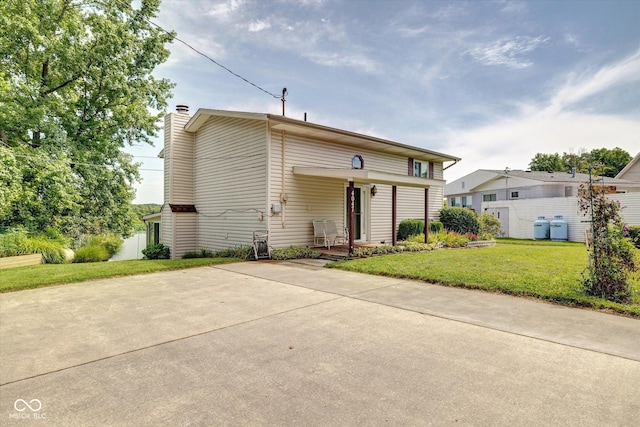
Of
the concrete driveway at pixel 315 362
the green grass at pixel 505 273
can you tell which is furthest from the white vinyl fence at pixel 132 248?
the green grass at pixel 505 273

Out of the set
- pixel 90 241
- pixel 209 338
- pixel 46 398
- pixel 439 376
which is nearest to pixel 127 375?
pixel 46 398

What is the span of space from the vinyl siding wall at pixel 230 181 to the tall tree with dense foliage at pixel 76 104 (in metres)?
5.55

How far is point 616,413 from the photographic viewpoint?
2.22 meters

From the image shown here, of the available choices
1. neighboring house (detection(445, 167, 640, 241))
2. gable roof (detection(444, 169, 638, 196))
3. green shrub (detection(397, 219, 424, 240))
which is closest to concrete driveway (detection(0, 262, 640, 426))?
neighboring house (detection(445, 167, 640, 241))

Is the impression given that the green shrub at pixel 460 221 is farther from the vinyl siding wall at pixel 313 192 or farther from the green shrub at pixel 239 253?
the green shrub at pixel 239 253

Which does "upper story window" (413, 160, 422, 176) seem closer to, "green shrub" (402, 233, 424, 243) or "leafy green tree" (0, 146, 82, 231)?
"green shrub" (402, 233, 424, 243)

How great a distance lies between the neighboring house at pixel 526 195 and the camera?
665 inches

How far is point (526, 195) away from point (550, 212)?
9.80 meters

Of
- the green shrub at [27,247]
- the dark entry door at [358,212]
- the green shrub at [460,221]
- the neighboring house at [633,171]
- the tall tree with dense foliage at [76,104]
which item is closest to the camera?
the green shrub at [27,247]

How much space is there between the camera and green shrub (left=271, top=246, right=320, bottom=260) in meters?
10.0

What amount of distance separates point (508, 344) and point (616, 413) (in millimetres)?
1225

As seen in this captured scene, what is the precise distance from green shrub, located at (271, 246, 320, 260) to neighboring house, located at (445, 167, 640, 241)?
7.29 m

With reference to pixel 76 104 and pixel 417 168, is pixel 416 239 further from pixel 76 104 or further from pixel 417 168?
pixel 76 104

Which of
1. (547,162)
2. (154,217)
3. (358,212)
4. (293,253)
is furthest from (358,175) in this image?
(547,162)
